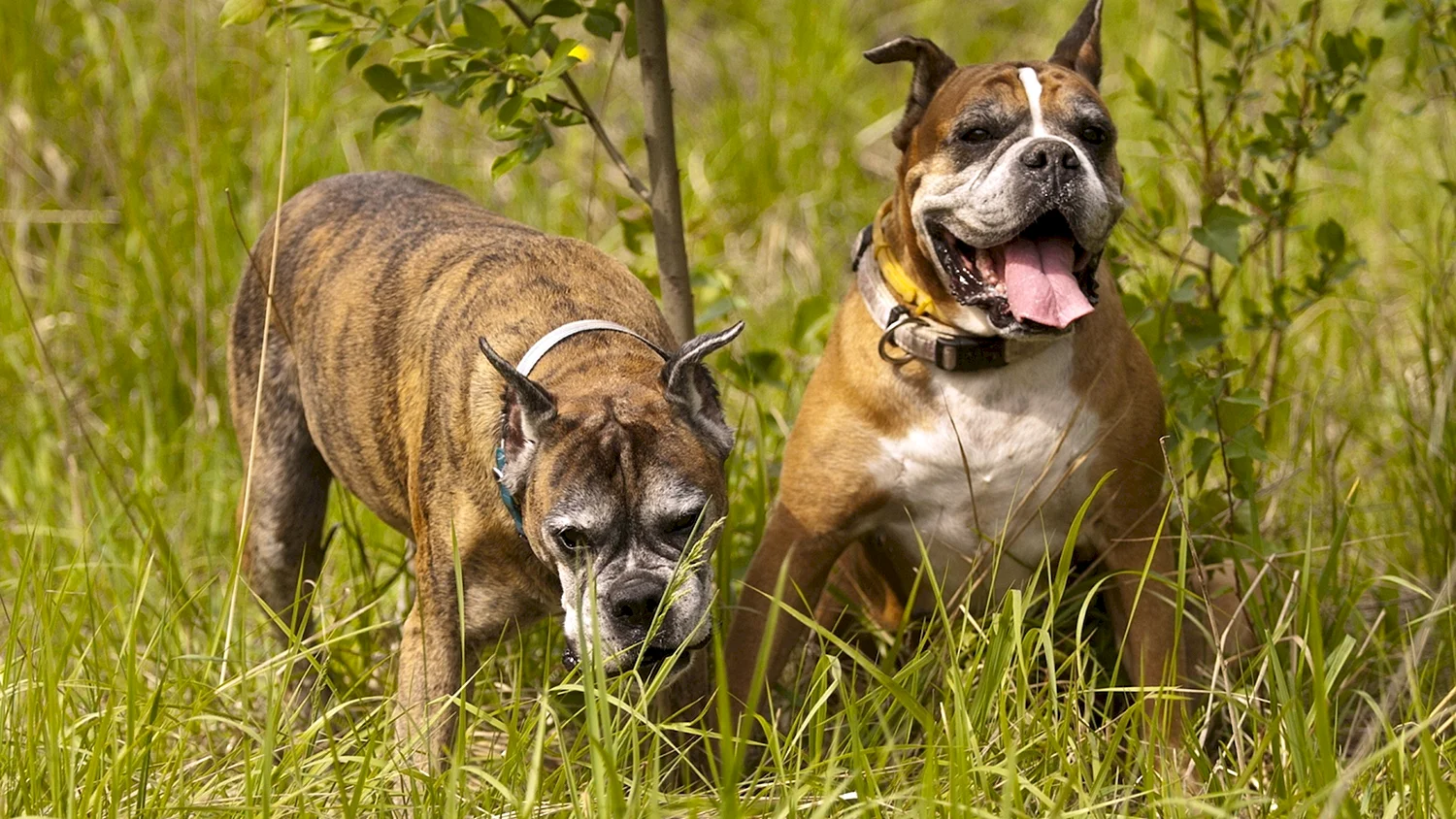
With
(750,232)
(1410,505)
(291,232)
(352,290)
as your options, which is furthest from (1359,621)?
(750,232)

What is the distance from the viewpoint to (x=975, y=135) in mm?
3672

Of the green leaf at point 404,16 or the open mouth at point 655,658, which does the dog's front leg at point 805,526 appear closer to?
the open mouth at point 655,658

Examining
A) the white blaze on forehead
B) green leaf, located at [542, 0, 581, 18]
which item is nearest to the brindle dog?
green leaf, located at [542, 0, 581, 18]

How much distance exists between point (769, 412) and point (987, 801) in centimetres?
208

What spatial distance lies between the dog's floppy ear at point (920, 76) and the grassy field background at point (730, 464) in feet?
2.24

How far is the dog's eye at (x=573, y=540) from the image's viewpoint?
3.20 meters

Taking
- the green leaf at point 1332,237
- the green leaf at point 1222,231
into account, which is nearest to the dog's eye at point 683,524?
the green leaf at point 1222,231

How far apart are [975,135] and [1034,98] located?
15 centimetres

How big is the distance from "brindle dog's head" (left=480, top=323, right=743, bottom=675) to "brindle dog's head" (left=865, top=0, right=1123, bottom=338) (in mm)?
696

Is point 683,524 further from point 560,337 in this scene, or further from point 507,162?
point 507,162

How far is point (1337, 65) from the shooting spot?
13.5 ft

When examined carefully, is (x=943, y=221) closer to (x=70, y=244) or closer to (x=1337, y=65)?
(x=1337, y=65)

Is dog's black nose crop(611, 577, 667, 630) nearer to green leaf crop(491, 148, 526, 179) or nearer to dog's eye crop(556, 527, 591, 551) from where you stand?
dog's eye crop(556, 527, 591, 551)

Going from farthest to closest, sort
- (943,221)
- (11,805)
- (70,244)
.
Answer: (70,244) → (943,221) → (11,805)
